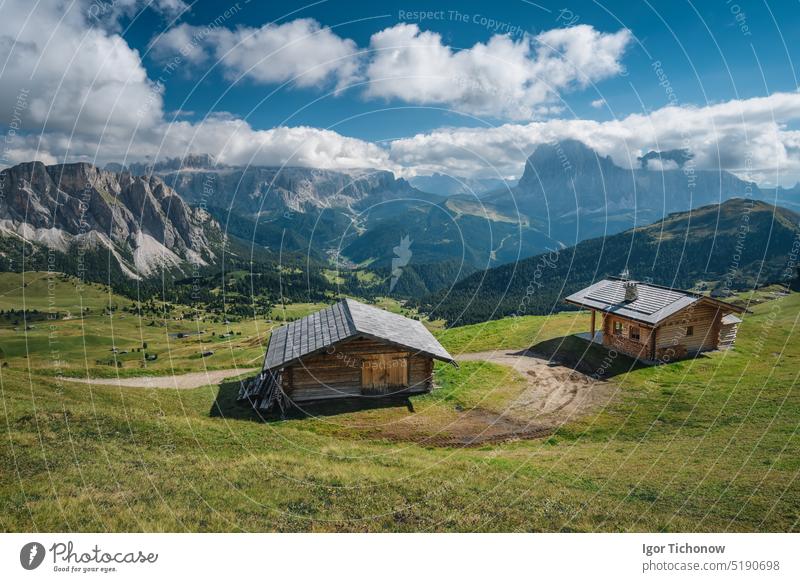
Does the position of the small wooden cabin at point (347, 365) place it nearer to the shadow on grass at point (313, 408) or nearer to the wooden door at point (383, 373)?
the wooden door at point (383, 373)

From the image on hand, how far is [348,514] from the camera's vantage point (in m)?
14.4

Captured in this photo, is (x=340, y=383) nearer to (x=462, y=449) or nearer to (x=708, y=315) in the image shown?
(x=462, y=449)

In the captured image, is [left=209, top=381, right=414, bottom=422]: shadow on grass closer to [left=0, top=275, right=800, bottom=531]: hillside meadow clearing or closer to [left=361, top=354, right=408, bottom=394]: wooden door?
[left=0, top=275, right=800, bottom=531]: hillside meadow clearing

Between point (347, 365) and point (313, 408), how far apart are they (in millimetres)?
3532

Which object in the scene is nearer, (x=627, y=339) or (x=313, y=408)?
(x=313, y=408)

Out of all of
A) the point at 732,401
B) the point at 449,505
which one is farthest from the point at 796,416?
the point at 449,505

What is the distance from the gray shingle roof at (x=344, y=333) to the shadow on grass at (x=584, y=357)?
11691 mm

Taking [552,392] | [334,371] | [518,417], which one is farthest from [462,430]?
[334,371]

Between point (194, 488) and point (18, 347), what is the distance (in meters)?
145

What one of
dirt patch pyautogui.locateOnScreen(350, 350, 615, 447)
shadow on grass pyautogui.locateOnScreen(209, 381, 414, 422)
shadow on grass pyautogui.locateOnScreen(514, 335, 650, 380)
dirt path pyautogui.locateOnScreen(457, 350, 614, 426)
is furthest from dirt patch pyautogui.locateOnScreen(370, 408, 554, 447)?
shadow on grass pyautogui.locateOnScreen(514, 335, 650, 380)

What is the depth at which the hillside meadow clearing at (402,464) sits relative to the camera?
14.0 m

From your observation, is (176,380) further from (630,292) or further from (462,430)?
(630,292)

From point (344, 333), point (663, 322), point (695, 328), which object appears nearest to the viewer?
point (344, 333)

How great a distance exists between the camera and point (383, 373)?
103 feet
